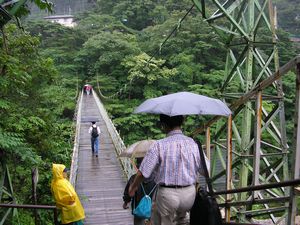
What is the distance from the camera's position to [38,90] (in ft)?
35.7

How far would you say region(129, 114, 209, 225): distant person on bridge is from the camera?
9.20 feet

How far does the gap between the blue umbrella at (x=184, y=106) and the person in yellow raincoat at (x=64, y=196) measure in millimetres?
2073

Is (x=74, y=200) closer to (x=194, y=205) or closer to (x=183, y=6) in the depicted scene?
(x=194, y=205)

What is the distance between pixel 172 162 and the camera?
2801 millimetres

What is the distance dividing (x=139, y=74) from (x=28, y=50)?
1478 centimetres

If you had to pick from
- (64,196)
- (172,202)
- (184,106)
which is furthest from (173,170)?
(64,196)

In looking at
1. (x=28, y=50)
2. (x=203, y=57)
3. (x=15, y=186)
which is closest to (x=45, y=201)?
(x=15, y=186)

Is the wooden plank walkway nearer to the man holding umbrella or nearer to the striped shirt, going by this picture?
the man holding umbrella

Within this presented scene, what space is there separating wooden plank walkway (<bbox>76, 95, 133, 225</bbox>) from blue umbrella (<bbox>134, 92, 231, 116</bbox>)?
4712mm

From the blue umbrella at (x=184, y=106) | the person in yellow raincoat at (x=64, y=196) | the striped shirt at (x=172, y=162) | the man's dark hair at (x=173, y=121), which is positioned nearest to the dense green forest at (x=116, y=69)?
the person in yellow raincoat at (x=64, y=196)

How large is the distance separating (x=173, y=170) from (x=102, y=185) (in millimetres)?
7093

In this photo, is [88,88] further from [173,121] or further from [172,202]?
[172,202]

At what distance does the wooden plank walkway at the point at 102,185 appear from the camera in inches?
301

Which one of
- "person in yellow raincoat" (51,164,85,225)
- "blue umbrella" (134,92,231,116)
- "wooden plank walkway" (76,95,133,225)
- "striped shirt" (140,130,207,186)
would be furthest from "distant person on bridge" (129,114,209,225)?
"wooden plank walkway" (76,95,133,225)
